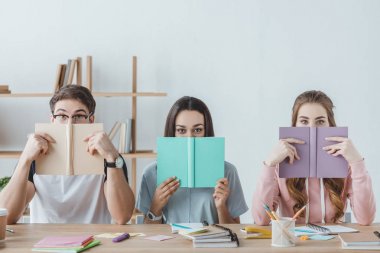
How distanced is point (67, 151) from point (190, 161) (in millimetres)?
499

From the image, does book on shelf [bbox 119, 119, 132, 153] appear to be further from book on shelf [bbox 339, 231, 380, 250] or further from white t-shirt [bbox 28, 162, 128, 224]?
book on shelf [bbox 339, 231, 380, 250]

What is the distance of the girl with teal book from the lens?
93.5 inches


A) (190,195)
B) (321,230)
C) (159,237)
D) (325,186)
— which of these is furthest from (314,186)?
(159,237)

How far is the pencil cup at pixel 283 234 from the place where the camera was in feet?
5.78

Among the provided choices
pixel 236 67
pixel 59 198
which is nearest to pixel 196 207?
pixel 59 198

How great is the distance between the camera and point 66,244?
1.73m

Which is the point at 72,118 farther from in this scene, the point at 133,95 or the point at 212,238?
the point at 133,95

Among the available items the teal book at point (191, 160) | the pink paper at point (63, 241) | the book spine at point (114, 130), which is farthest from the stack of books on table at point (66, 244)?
the book spine at point (114, 130)

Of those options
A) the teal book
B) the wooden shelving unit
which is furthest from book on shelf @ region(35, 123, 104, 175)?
the wooden shelving unit

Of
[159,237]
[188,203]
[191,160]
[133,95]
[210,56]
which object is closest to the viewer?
[159,237]

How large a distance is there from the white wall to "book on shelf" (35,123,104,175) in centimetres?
178

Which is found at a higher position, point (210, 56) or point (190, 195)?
point (210, 56)

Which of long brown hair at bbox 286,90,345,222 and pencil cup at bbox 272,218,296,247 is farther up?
long brown hair at bbox 286,90,345,222

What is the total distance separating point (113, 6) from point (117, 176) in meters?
Answer: 2.02
